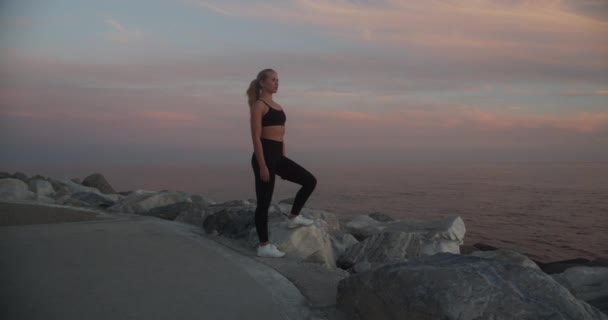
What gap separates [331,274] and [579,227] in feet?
44.0

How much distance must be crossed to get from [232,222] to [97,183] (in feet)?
36.9

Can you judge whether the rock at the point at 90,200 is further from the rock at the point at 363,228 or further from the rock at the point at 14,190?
the rock at the point at 363,228

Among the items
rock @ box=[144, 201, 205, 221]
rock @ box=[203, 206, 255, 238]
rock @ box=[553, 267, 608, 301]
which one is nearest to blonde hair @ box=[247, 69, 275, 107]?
rock @ box=[203, 206, 255, 238]

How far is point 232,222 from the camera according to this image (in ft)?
18.9

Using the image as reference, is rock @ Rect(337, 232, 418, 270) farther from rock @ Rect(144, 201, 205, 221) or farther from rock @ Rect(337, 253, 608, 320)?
rock @ Rect(337, 253, 608, 320)

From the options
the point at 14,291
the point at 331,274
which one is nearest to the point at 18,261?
the point at 14,291

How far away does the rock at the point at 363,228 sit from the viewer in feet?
32.2

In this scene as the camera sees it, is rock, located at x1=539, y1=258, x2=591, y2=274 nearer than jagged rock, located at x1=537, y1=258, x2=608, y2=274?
No

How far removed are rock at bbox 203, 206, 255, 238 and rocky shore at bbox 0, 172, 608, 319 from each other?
0.5 inches

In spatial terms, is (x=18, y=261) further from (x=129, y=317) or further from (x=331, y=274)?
(x=331, y=274)

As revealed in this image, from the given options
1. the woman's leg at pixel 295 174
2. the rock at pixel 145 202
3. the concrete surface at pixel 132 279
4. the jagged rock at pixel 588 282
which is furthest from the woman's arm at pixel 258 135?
the rock at pixel 145 202

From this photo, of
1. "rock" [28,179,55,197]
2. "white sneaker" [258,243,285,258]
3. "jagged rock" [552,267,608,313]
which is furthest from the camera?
"rock" [28,179,55,197]

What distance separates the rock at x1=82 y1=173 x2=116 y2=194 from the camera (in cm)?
1518

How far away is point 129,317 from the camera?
2965mm
